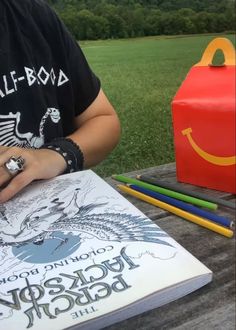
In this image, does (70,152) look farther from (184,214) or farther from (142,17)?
(142,17)

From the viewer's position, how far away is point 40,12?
2.59 feet

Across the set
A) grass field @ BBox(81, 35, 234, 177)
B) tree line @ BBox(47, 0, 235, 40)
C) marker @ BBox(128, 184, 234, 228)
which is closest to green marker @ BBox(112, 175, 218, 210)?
marker @ BBox(128, 184, 234, 228)

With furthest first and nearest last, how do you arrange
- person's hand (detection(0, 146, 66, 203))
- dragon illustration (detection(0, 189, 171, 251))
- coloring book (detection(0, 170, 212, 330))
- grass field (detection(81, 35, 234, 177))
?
grass field (detection(81, 35, 234, 177)) → person's hand (detection(0, 146, 66, 203)) → dragon illustration (detection(0, 189, 171, 251)) → coloring book (detection(0, 170, 212, 330))

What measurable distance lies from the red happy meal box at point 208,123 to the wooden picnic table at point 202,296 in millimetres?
95

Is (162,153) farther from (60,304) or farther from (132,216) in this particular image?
(60,304)

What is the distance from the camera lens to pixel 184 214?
0.56 m

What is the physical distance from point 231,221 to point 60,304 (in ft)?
0.86

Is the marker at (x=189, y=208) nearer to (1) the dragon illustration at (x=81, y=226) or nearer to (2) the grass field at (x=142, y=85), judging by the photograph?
(1) the dragon illustration at (x=81, y=226)

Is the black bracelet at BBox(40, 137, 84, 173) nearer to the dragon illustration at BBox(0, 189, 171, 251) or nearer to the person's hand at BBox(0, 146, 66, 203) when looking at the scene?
the person's hand at BBox(0, 146, 66, 203)

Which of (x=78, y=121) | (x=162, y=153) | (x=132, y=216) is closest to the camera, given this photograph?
(x=132, y=216)

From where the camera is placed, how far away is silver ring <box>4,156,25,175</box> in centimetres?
60

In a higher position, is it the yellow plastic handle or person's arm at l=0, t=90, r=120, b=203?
the yellow plastic handle

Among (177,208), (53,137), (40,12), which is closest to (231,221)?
(177,208)

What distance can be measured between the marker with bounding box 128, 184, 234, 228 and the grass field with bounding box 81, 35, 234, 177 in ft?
1.53
